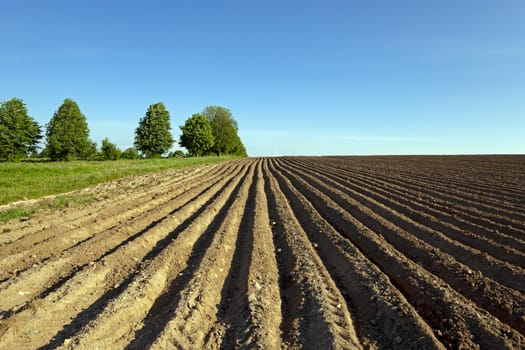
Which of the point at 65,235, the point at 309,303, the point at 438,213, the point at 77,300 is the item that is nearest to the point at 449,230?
the point at 438,213

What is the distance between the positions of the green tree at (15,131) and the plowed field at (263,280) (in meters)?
39.3

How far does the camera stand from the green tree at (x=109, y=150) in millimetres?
61184

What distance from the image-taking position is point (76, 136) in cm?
4622

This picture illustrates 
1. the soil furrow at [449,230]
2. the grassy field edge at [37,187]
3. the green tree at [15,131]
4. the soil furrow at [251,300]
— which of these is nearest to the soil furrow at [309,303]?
the soil furrow at [251,300]

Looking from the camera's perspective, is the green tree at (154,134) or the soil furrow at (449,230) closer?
the soil furrow at (449,230)

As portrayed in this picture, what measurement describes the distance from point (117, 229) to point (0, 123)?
44.0 m

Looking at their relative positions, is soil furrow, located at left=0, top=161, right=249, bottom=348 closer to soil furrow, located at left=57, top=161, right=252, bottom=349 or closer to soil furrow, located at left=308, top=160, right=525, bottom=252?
soil furrow, located at left=57, top=161, right=252, bottom=349

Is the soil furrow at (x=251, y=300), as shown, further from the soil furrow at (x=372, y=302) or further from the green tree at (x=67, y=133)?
the green tree at (x=67, y=133)

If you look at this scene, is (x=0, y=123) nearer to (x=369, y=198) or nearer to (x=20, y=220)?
(x=20, y=220)

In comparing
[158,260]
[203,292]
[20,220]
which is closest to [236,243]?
[158,260]

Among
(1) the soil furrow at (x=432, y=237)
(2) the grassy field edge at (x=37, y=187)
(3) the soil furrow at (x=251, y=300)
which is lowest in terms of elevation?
(3) the soil furrow at (x=251, y=300)

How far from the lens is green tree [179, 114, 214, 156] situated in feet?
195

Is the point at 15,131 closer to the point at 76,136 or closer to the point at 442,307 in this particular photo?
the point at 76,136

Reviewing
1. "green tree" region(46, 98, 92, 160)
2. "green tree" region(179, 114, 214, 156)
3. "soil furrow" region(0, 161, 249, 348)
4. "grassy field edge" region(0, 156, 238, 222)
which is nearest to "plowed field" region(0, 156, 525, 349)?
"soil furrow" region(0, 161, 249, 348)
